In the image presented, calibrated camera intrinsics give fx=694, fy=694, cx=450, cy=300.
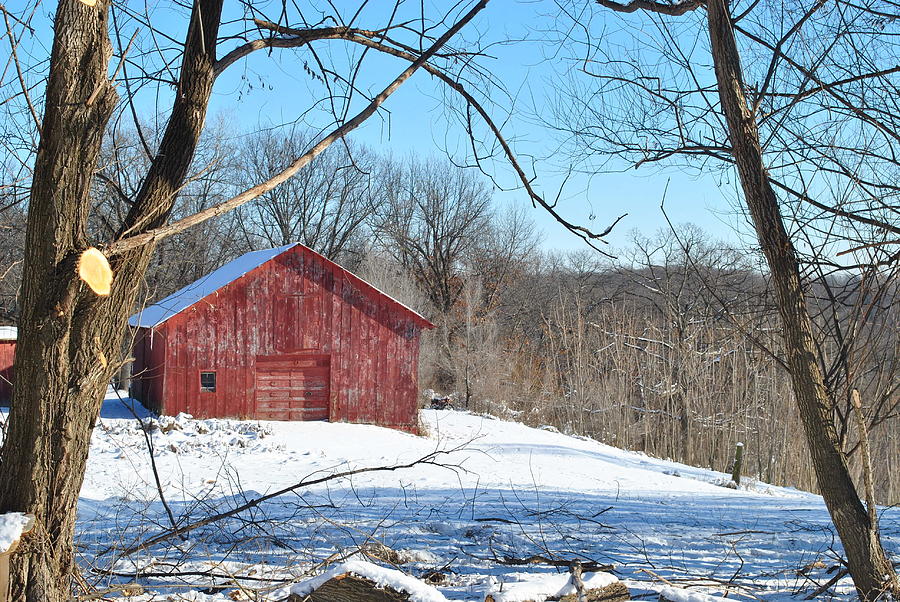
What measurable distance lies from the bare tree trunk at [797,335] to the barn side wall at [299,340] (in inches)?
626

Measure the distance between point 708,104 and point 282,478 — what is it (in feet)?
27.9

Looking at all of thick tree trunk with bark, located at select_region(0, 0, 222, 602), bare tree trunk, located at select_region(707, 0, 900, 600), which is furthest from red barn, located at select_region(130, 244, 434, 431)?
thick tree trunk with bark, located at select_region(0, 0, 222, 602)

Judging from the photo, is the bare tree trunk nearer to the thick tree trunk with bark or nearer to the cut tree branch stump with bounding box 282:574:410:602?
the cut tree branch stump with bounding box 282:574:410:602

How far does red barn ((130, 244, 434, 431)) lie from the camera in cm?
1839

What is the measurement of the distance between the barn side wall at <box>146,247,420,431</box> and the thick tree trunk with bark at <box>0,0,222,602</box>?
53.2ft

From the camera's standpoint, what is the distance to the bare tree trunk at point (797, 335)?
4.09 m

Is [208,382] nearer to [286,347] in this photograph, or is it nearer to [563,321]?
[286,347]

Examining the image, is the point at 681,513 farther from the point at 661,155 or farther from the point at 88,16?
the point at 88,16

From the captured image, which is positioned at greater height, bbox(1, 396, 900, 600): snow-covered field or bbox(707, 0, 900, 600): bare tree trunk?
bbox(707, 0, 900, 600): bare tree trunk

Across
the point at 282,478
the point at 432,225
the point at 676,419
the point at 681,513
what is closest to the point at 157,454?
the point at 282,478

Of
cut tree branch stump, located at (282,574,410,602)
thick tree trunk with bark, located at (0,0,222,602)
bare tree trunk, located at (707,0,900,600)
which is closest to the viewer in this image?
thick tree trunk with bark, located at (0,0,222,602)

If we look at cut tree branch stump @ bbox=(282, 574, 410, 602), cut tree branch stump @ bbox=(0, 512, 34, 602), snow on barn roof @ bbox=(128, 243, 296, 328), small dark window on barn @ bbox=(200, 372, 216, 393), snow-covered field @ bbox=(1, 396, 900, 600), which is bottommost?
snow-covered field @ bbox=(1, 396, 900, 600)

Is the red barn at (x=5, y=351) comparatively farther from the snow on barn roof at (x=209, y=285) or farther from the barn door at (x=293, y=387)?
the barn door at (x=293, y=387)

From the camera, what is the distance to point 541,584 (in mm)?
3273
